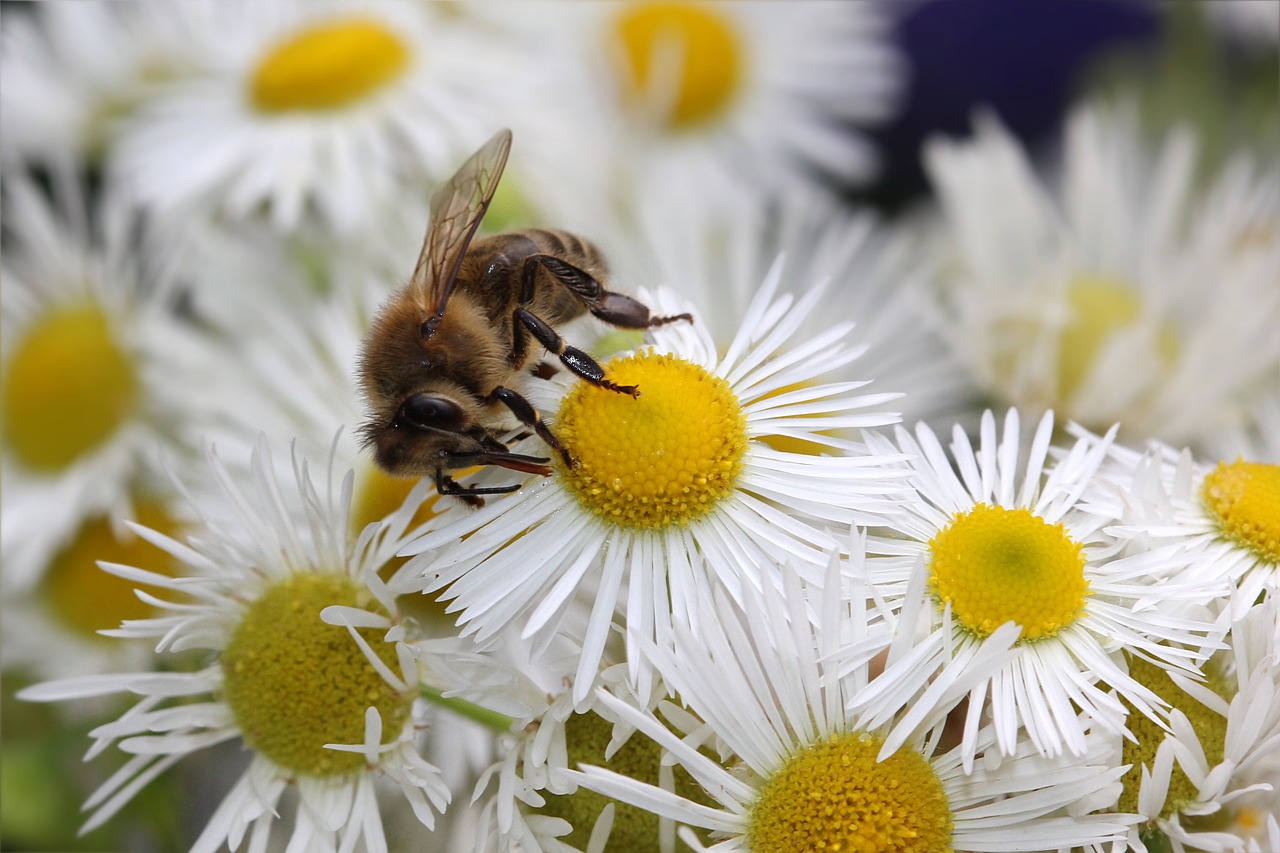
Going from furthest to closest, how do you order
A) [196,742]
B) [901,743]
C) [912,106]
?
1. [912,106]
2. [196,742]
3. [901,743]

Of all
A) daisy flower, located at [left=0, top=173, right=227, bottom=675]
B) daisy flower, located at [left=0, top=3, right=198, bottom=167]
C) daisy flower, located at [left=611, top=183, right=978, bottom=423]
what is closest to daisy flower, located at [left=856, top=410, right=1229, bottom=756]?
daisy flower, located at [left=611, top=183, right=978, bottom=423]

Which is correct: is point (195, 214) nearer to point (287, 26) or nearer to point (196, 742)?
point (287, 26)

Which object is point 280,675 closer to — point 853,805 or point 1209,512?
point 853,805

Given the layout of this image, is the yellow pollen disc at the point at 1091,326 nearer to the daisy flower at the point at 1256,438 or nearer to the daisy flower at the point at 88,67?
the daisy flower at the point at 1256,438

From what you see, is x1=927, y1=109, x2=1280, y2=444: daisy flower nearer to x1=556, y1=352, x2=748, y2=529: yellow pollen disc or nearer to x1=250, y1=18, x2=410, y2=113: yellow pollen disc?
x1=556, y1=352, x2=748, y2=529: yellow pollen disc

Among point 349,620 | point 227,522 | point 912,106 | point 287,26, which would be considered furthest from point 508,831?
point 912,106

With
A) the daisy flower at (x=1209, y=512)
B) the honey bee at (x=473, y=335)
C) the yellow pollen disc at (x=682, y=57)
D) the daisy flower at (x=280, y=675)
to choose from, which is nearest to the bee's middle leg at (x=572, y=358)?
the honey bee at (x=473, y=335)

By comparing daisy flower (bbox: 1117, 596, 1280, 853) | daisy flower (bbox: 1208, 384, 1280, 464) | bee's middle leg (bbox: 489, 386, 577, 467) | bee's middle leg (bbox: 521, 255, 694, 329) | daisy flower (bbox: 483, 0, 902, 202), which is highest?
daisy flower (bbox: 483, 0, 902, 202)
